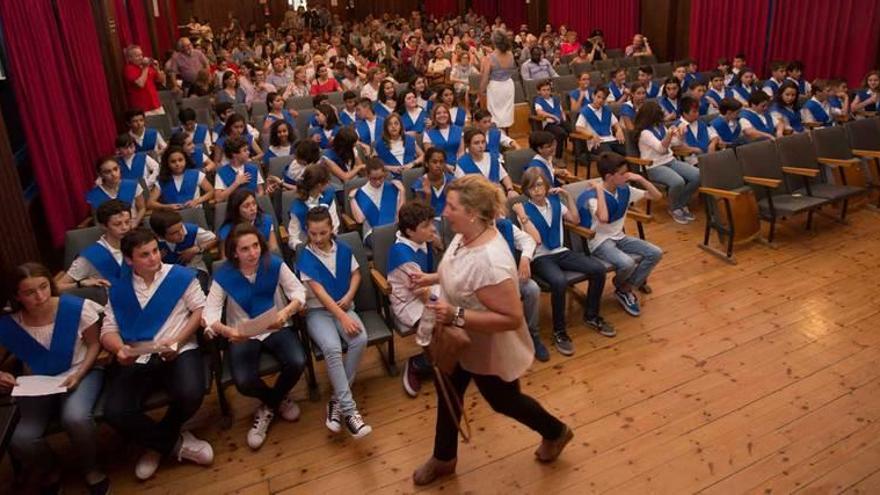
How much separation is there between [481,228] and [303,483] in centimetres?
153

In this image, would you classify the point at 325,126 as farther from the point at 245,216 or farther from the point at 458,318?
the point at 458,318

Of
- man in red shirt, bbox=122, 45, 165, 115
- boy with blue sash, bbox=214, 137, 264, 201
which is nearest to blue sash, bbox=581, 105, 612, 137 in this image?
boy with blue sash, bbox=214, 137, 264, 201

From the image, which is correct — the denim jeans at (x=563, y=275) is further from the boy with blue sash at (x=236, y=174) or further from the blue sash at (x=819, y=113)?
the blue sash at (x=819, y=113)

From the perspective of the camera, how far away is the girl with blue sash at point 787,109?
20.8ft

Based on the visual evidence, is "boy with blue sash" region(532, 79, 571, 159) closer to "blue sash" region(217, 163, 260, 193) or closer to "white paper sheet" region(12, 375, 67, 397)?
"blue sash" region(217, 163, 260, 193)

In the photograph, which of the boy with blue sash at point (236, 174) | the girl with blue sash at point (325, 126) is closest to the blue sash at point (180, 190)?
the boy with blue sash at point (236, 174)

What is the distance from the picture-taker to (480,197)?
92.0 inches

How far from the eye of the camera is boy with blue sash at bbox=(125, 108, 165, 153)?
583cm

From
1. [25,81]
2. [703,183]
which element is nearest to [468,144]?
[703,183]

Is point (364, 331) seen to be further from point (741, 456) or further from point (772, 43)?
point (772, 43)

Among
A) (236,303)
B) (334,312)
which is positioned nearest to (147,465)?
(236,303)

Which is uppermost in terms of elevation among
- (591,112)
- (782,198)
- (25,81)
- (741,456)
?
(25,81)

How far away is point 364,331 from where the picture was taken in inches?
133

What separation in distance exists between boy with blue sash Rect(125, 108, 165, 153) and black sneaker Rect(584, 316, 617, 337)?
4.24m
